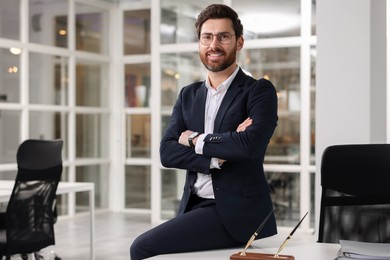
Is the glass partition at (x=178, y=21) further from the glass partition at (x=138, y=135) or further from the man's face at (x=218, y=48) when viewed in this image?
the man's face at (x=218, y=48)

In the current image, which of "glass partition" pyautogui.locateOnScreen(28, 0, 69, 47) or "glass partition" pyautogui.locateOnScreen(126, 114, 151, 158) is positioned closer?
"glass partition" pyautogui.locateOnScreen(28, 0, 69, 47)

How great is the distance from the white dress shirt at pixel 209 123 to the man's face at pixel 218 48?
0.34 feet

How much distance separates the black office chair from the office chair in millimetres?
2240

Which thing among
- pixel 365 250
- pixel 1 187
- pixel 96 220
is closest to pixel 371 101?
pixel 365 250

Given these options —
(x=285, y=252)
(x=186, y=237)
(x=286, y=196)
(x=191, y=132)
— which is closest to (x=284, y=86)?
(x=286, y=196)

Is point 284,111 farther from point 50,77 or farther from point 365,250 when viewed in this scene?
point 365,250

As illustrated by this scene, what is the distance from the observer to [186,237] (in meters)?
2.24

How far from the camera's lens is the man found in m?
2.28

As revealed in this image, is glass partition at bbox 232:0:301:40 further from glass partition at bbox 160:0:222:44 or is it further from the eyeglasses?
the eyeglasses

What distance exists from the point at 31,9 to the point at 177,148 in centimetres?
655

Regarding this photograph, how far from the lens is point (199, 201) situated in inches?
97.6

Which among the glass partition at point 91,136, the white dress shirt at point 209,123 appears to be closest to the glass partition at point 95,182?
the glass partition at point 91,136

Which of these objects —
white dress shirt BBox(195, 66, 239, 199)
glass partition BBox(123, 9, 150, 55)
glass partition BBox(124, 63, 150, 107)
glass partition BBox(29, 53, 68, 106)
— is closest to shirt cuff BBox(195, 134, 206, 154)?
white dress shirt BBox(195, 66, 239, 199)

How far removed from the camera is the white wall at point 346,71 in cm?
307
